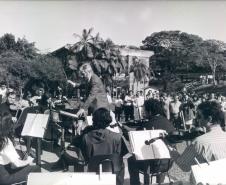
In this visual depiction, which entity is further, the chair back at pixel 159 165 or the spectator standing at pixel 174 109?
the spectator standing at pixel 174 109

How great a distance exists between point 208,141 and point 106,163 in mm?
1042

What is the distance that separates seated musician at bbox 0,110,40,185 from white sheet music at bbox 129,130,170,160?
122 cm

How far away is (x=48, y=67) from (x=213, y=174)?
49.3 m

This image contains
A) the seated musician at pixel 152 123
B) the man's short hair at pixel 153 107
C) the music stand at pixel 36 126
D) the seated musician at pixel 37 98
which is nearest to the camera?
the seated musician at pixel 152 123

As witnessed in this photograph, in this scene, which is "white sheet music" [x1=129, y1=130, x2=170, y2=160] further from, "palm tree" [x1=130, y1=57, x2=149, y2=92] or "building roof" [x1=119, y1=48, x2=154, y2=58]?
"building roof" [x1=119, y1=48, x2=154, y2=58]

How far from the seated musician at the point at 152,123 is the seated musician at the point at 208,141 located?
0.81 m

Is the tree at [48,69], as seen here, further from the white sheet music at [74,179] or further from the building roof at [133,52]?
the white sheet music at [74,179]

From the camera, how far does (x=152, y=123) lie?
499 cm

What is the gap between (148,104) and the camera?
5.13m

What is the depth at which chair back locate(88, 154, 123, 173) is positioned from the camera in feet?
12.7

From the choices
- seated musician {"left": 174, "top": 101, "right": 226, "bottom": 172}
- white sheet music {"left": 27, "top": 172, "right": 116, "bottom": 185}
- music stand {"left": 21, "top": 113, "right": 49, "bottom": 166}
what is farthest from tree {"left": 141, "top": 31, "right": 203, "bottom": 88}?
white sheet music {"left": 27, "top": 172, "right": 116, "bottom": 185}

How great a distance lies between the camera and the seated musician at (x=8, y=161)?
4.20 meters

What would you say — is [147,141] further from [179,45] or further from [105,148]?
[179,45]

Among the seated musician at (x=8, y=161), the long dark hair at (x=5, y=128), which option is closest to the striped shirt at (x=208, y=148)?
the seated musician at (x=8, y=161)
